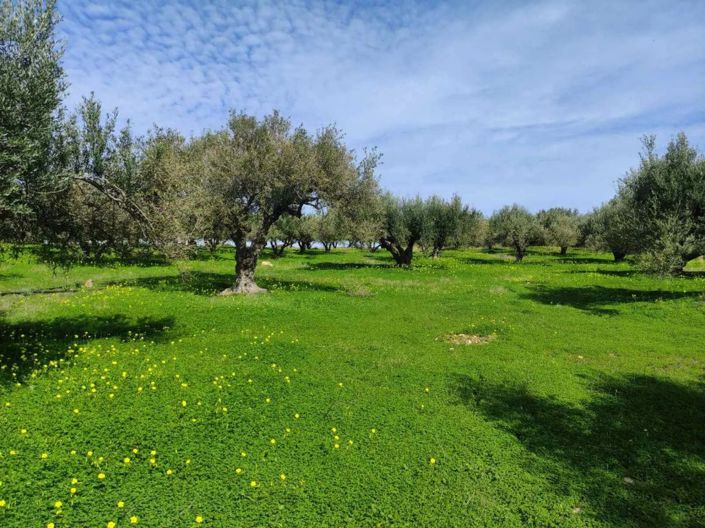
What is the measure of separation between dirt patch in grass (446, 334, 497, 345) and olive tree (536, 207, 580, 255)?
6957 centimetres

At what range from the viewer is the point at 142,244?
15773mm

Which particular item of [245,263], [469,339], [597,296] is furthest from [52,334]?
[597,296]

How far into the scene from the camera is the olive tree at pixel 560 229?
78812 mm

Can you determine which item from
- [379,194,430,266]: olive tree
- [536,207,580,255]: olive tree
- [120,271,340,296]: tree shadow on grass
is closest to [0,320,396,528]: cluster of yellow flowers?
[120,271,340,296]: tree shadow on grass

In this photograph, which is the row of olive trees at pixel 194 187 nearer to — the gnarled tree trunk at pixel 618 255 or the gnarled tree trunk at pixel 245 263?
the gnarled tree trunk at pixel 245 263

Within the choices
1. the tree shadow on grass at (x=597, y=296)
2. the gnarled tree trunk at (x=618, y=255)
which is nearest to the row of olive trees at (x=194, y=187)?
the tree shadow on grass at (x=597, y=296)

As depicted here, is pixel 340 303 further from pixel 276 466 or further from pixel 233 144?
pixel 276 466

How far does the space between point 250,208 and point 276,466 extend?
1927 centimetres

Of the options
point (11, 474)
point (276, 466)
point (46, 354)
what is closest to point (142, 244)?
Result: point (46, 354)

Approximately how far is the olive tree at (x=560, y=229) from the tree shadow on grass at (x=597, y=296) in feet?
174

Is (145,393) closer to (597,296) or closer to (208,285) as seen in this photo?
(208,285)

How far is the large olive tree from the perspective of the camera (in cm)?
2409

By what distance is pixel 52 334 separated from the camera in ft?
51.3

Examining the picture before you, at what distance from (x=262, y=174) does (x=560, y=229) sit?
70.7 m
